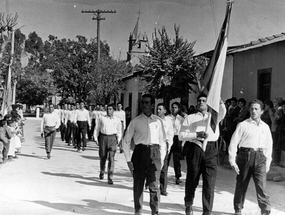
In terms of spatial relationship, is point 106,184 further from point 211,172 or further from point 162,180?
point 211,172

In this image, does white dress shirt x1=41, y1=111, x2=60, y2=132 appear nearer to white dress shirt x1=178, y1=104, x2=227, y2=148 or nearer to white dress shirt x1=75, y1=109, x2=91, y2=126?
white dress shirt x1=75, y1=109, x2=91, y2=126

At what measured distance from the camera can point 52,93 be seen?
53.4 m

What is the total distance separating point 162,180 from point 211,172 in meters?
2.03

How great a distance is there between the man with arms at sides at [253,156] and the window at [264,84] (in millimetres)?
7371

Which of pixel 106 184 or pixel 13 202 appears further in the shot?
pixel 106 184

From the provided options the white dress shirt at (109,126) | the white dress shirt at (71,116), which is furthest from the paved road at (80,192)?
the white dress shirt at (71,116)

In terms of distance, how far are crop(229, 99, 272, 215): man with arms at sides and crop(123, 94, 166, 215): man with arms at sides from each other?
42.8 inches

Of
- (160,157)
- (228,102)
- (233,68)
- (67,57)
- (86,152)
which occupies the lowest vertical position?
(86,152)

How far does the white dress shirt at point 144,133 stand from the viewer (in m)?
5.91

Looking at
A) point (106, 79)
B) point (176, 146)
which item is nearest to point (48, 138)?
point (176, 146)

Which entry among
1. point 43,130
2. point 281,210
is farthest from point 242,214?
point 43,130

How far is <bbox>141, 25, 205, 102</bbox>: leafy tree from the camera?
14.7 m

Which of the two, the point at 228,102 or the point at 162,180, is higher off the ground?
the point at 228,102

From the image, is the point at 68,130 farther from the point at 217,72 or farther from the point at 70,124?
the point at 217,72
